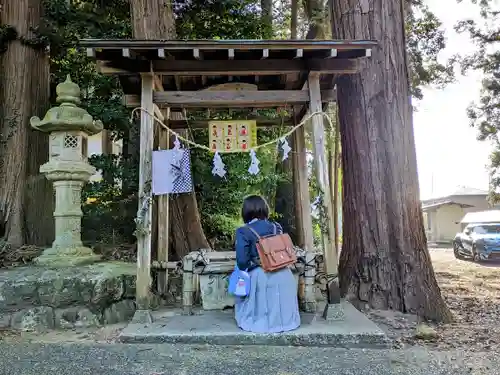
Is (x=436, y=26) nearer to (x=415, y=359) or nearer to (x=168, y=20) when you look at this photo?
(x=168, y=20)

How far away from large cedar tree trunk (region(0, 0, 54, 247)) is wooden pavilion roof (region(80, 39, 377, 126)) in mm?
2917

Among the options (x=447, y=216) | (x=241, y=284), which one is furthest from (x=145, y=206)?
(x=447, y=216)

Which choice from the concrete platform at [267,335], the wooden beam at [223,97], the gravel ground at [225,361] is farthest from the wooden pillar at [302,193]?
the gravel ground at [225,361]

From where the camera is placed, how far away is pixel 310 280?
5.25 metres

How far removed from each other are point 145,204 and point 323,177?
2.20m

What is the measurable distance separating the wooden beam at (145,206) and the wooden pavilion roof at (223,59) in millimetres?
256

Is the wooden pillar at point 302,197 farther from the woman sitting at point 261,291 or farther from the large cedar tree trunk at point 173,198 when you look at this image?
the large cedar tree trunk at point 173,198

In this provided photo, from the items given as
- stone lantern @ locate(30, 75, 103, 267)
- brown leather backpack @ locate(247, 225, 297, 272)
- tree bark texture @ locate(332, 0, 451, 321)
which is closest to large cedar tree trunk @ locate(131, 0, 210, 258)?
stone lantern @ locate(30, 75, 103, 267)

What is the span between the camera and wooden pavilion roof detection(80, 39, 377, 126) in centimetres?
468

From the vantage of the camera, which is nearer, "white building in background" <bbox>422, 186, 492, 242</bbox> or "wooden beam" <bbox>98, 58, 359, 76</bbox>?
"wooden beam" <bbox>98, 58, 359, 76</bbox>

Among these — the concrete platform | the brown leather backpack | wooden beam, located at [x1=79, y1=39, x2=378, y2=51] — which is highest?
wooden beam, located at [x1=79, y1=39, x2=378, y2=51]

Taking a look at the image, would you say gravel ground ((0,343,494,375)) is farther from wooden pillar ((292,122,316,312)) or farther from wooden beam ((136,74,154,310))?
wooden pillar ((292,122,316,312))

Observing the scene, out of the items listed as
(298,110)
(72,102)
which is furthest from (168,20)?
(298,110)

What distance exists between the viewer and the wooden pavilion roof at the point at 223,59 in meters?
4.68
